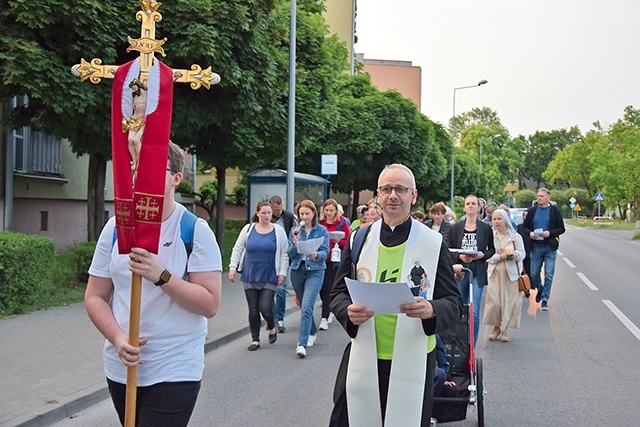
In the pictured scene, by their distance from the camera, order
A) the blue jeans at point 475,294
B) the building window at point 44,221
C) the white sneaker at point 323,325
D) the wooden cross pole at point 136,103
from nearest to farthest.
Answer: the wooden cross pole at point 136,103
the blue jeans at point 475,294
the white sneaker at point 323,325
the building window at point 44,221

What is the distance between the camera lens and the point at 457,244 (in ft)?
27.8

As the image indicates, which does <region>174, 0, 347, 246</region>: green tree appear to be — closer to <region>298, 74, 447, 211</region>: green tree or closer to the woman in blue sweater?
the woman in blue sweater

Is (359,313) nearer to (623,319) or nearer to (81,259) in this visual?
(623,319)

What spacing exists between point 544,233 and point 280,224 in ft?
15.0

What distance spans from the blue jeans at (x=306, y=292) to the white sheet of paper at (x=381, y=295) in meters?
5.69

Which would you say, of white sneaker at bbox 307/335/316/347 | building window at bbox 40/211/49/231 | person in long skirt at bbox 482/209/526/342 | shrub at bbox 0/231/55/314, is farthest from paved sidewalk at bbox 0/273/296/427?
building window at bbox 40/211/49/231

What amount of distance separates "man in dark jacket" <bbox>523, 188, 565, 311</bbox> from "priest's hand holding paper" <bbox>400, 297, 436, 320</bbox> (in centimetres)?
961

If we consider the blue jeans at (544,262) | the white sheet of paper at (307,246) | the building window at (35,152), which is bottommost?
the blue jeans at (544,262)

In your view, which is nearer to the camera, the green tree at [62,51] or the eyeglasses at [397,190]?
the eyeglasses at [397,190]

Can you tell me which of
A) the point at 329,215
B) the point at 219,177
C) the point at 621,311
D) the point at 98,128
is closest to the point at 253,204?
the point at 219,177

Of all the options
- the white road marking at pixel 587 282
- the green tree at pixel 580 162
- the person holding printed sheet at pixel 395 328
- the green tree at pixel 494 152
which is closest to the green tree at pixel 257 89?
the white road marking at pixel 587 282

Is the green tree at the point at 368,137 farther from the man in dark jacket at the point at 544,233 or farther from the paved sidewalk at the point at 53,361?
the paved sidewalk at the point at 53,361

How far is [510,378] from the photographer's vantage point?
761 cm

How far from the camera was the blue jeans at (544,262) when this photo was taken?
1250cm
